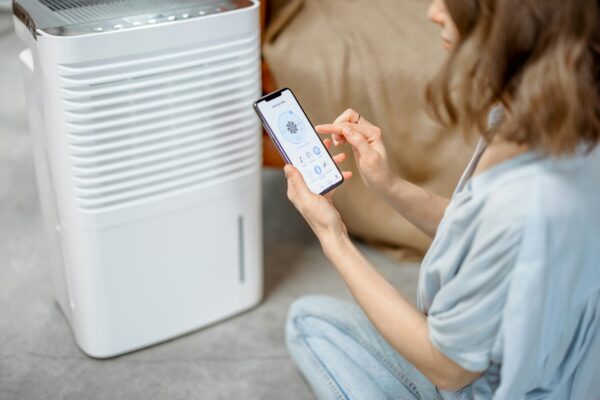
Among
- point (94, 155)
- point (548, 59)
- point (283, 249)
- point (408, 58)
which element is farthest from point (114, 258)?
point (548, 59)

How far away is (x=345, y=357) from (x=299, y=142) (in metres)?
0.34

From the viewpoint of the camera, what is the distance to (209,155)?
1.29m

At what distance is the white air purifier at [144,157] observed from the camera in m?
1.13

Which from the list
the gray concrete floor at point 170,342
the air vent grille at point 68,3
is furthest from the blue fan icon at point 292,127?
the gray concrete floor at point 170,342

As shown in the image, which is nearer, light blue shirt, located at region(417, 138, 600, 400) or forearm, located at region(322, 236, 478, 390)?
light blue shirt, located at region(417, 138, 600, 400)

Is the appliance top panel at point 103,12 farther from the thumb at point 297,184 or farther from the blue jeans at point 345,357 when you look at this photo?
the blue jeans at point 345,357

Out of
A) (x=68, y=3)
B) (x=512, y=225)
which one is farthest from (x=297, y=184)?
(x=68, y=3)

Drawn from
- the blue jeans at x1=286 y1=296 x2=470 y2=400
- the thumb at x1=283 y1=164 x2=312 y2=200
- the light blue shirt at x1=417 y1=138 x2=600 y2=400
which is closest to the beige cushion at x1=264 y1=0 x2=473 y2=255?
the blue jeans at x1=286 y1=296 x2=470 y2=400

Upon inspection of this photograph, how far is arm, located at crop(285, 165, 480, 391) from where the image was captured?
35.3 inches

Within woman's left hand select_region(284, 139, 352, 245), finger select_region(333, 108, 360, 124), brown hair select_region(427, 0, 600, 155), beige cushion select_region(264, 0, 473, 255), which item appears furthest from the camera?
beige cushion select_region(264, 0, 473, 255)

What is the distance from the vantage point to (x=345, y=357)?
120 cm

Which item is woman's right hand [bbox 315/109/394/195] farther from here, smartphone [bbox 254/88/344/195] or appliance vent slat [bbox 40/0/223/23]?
appliance vent slat [bbox 40/0/223/23]

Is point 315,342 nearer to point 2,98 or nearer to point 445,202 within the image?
point 445,202

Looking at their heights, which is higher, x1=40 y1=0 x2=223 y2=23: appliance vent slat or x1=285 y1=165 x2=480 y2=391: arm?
x1=40 y1=0 x2=223 y2=23: appliance vent slat
